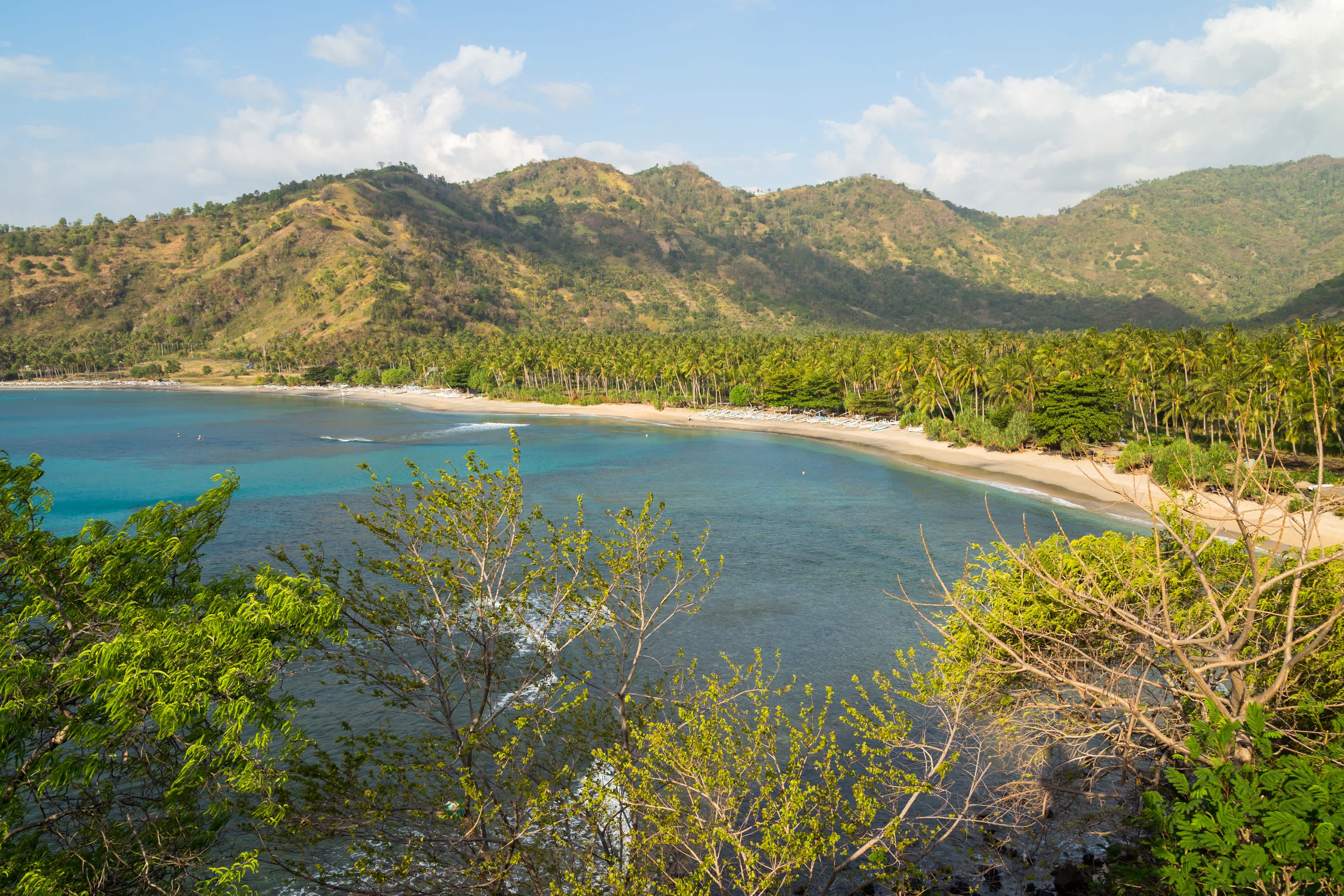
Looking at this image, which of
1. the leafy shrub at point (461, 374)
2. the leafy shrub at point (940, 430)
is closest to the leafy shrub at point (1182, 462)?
the leafy shrub at point (940, 430)

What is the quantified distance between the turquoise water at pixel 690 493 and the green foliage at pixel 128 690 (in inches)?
922

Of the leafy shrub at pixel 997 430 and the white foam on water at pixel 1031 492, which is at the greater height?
the leafy shrub at pixel 997 430

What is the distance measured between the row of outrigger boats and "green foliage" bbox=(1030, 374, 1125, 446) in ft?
102

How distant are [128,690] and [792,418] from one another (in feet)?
406

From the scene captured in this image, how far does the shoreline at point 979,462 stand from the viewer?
161 feet

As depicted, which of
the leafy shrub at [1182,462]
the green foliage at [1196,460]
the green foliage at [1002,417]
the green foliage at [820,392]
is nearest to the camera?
the leafy shrub at [1182,462]

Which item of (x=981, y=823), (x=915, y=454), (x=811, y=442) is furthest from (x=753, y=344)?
(x=981, y=823)

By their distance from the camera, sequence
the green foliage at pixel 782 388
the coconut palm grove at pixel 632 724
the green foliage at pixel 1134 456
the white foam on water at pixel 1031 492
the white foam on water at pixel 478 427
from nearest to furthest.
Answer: the coconut palm grove at pixel 632 724, the white foam on water at pixel 1031 492, the green foliage at pixel 1134 456, the white foam on water at pixel 478 427, the green foliage at pixel 782 388

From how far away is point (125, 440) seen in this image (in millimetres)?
112312

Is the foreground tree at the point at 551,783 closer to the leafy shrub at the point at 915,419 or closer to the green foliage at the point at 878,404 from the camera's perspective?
the leafy shrub at the point at 915,419

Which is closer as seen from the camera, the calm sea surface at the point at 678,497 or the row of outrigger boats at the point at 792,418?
the calm sea surface at the point at 678,497

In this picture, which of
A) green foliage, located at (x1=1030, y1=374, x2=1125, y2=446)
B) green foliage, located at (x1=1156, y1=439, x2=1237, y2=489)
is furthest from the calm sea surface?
green foliage, located at (x1=1030, y1=374, x2=1125, y2=446)

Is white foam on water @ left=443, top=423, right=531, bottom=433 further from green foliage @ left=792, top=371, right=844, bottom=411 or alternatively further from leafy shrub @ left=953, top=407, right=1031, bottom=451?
leafy shrub @ left=953, top=407, right=1031, bottom=451

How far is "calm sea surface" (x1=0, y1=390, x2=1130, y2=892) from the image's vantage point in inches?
1451
